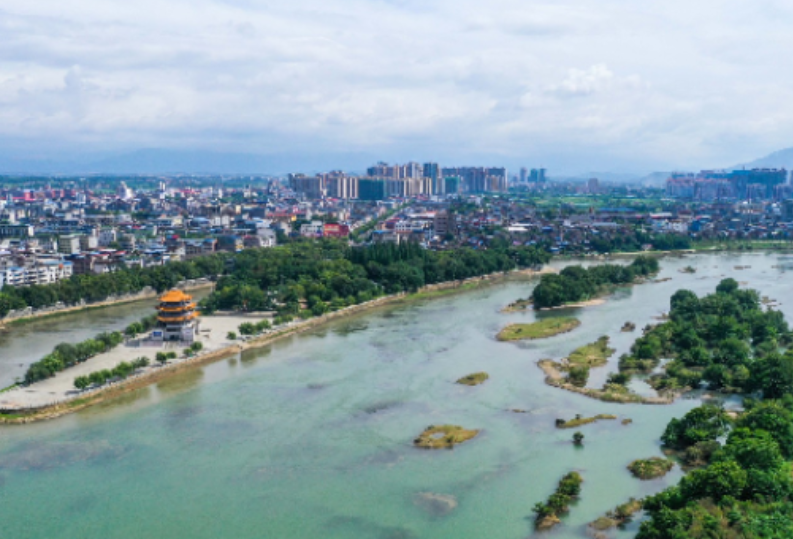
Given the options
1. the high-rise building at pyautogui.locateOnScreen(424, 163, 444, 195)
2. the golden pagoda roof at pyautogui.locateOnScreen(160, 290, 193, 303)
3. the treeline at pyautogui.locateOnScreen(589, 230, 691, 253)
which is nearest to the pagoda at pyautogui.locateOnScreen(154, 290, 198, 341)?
the golden pagoda roof at pyautogui.locateOnScreen(160, 290, 193, 303)

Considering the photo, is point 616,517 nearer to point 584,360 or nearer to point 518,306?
point 584,360

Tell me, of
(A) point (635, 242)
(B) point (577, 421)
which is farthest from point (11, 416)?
(A) point (635, 242)

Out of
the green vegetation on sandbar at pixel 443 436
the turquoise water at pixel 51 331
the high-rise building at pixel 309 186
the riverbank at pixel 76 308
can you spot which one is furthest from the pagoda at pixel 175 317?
the high-rise building at pixel 309 186

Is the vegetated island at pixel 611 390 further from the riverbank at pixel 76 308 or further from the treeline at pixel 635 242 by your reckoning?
the treeline at pixel 635 242

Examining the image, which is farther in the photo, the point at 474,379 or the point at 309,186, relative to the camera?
the point at 309,186

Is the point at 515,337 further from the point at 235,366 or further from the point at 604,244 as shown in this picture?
the point at 604,244

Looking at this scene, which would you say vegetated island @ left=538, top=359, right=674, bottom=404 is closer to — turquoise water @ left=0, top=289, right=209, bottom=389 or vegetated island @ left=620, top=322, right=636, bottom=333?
vegetated island @ left=620, top=322, right=636, bottom=333

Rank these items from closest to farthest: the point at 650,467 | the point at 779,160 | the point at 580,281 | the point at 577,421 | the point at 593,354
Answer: the point at 650,467
the point at 577,421
the point at 593,354
the point at 580,281
the point at 779,160

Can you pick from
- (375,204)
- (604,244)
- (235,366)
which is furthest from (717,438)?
(375,204)
